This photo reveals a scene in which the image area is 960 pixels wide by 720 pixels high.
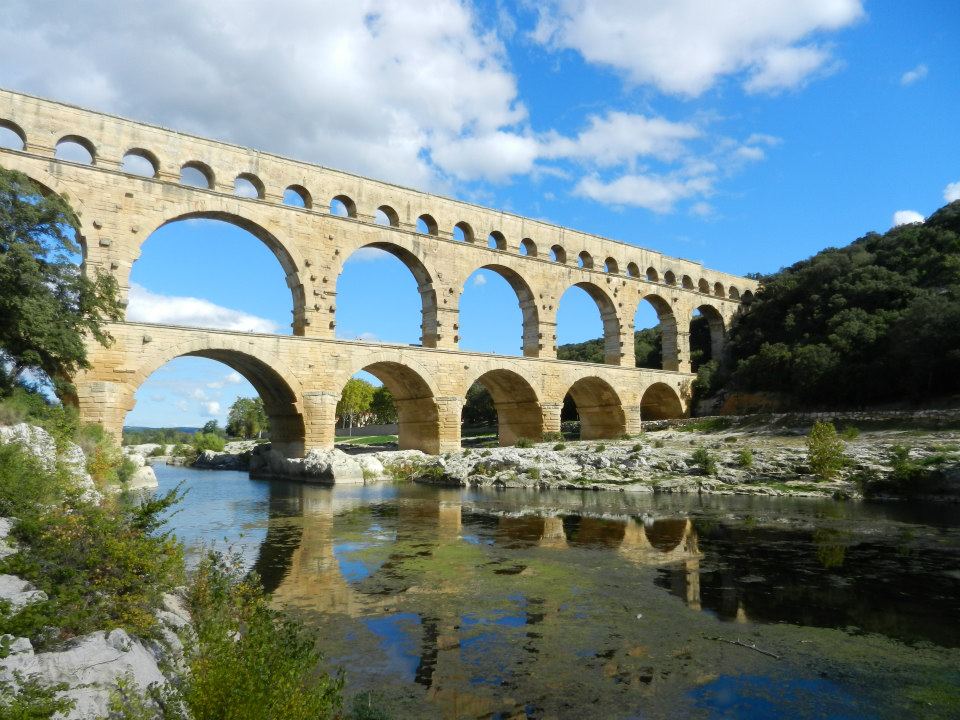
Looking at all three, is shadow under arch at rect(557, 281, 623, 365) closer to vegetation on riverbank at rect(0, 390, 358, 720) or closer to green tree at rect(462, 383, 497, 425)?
green tree at rect(462, 383, 497, 425)

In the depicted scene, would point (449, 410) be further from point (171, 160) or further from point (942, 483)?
point (942, 483)

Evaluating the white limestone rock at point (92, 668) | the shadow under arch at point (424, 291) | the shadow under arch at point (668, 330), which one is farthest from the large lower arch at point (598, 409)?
the white limestone rock at point (92, 668)

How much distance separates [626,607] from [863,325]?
2605cm

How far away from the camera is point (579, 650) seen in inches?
212

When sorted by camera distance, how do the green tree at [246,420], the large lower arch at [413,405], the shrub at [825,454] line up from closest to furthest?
the shrub at [825,454] < the large lower arch at [413,405] < the green tree at [246,420]

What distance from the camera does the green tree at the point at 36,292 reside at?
12.2 m

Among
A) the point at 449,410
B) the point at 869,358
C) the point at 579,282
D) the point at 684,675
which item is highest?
the point at 579,282

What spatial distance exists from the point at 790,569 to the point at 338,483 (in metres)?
14.2

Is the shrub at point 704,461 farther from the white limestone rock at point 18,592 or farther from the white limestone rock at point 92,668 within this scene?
the white limestone rock at point 18,592

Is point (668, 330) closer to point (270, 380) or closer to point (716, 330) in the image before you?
point (716, 330)

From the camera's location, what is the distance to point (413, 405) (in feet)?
84.6

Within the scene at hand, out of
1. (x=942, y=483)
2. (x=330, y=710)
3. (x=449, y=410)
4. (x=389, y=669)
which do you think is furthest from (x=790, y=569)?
(x=449, y=410)

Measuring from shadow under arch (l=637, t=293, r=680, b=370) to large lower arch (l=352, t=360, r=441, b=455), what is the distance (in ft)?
46.7

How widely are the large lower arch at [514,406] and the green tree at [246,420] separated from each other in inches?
1671
